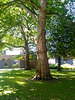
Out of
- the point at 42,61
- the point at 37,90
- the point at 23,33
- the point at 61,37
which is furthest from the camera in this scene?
the point at 23,33

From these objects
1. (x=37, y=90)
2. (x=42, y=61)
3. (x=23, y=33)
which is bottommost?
(x=37, y=90)

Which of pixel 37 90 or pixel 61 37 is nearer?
pixel 37 90

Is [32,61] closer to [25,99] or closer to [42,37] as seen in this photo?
[42,37]

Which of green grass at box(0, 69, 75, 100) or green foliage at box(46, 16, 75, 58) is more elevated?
green foliage at box(46, 16, 75, 58)

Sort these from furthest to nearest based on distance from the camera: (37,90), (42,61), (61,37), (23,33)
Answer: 1. (23,33)
2. (61,37)
3. (42,61)
4. (37,90)

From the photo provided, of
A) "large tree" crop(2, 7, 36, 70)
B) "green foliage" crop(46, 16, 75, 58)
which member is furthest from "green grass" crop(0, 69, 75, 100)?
"large tree" crop(2, 7, 36, 70)

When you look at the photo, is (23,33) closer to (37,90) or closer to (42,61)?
(42,61)

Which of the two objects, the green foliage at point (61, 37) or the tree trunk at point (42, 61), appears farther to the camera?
the green foliage at point (61, 37)

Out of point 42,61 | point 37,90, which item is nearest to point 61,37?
point 42,61

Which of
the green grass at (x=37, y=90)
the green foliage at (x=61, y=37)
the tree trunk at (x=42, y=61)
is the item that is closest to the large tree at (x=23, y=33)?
the green foliage at (x=61, y=37)

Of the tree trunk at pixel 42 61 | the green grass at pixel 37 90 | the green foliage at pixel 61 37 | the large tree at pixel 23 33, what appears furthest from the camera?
the large tree at pixel 23 33

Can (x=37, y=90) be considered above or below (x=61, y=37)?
below

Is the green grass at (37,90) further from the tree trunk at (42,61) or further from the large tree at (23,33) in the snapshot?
the large tree at (23,33)

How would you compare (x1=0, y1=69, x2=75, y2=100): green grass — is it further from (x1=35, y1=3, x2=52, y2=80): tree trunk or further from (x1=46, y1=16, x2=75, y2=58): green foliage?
(x1=46, y1=16, x2=75, y2=58): green foliage
